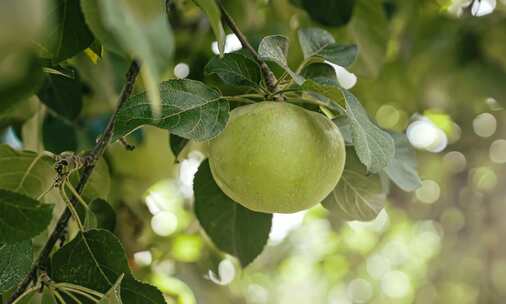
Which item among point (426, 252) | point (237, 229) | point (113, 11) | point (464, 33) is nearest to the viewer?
point (113, 11)

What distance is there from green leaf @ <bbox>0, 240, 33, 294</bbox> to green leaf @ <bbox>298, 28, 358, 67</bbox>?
1.18ft

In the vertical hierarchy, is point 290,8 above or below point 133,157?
above

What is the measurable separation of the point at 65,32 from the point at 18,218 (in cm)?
20

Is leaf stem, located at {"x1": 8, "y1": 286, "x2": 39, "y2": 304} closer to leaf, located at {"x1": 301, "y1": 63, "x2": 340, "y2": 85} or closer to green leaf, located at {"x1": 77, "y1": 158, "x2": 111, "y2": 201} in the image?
green leaf, located at {"x1": 77, "y1": 158, "x2": 111, "y2": 201}

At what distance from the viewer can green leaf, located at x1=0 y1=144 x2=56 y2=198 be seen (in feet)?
2.92

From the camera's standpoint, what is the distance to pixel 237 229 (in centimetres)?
104

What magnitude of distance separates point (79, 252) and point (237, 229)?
0.27 m

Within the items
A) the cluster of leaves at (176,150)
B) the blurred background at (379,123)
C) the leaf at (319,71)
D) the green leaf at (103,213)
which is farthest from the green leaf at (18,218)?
the leaf at (319,71)

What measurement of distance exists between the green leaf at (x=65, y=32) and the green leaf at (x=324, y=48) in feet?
0.80

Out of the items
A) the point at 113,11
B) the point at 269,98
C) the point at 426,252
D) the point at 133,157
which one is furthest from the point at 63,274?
the point at 426,252

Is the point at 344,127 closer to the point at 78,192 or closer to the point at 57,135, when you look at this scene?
the point at 78,192

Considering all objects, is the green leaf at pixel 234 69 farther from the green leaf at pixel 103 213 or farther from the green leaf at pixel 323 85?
the green leaf at pixel 103 213

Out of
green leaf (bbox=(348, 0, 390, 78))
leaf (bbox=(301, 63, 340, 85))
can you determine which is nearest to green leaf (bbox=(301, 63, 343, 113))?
leaf (bbox=(301, 63, 340, 85))

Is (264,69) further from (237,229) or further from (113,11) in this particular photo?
(113,11)
